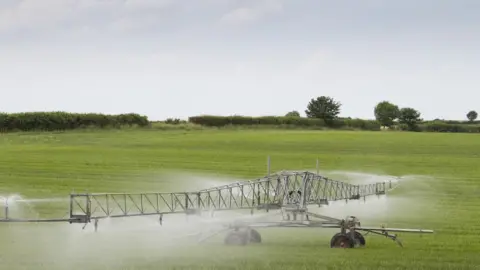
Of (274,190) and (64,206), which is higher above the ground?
(274,190)

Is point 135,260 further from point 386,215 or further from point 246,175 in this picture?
point 246,175

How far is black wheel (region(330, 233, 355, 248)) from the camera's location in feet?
87.8

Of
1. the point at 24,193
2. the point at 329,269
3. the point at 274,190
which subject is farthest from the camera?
the point at 24,193

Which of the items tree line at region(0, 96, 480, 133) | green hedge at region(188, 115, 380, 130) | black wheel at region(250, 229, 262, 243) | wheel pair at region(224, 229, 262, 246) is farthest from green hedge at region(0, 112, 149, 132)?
wheel pair at region(224, 229, 262, 246)

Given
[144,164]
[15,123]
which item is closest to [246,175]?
[144,164]

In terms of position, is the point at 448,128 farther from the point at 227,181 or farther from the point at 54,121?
the point at 227,181

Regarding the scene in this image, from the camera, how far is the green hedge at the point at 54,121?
115 m

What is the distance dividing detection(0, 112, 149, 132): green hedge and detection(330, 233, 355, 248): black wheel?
97.4 metres

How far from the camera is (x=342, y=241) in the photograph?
26.9 m

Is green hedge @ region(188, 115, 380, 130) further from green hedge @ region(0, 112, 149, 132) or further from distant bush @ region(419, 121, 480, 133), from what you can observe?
distant bush @ region(419, 121, 480, 133)

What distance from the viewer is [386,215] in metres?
37.8

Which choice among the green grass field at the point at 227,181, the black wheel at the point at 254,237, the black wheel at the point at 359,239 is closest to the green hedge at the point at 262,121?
the green grass field at the point at 227,181

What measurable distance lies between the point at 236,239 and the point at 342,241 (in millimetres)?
4219

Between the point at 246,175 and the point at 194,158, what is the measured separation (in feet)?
60.0
